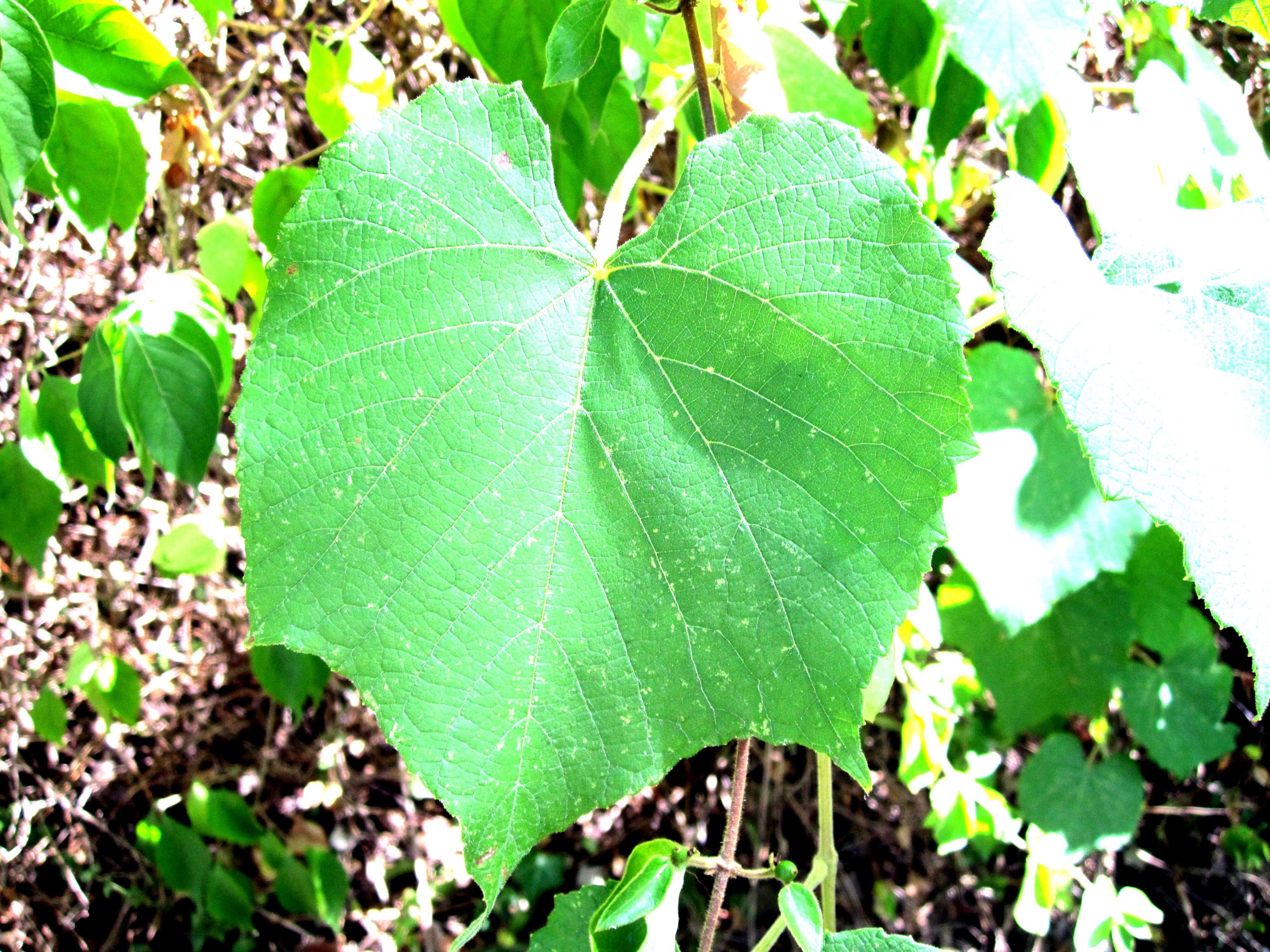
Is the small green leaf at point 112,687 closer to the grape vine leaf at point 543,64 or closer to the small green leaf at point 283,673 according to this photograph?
the small green leaf at point 283,673

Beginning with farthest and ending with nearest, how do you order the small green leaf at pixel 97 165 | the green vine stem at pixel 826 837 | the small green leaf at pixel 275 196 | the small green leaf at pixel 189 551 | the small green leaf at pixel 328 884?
the small green leaf at pixel 328 884, the small green leaf at pixel 189 551, the small green leaf at pixel 275 196, the small green leaf at pixel 97 165, the green vine stem at pixel 826 837

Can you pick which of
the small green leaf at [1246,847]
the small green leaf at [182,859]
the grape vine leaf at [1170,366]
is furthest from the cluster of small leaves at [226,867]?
the small green leaf at [1246,847]

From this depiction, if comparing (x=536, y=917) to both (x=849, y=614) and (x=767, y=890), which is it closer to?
(x=767, y=890)

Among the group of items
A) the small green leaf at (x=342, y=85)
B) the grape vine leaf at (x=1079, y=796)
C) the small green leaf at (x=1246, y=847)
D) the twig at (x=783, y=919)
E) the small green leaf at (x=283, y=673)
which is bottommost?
the small green leaf at (x=1246, y=847)

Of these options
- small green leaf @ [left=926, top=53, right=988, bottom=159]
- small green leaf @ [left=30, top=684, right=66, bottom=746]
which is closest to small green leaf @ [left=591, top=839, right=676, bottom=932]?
small green leaf @ [left=926, top=53, right=988, bottom=159]

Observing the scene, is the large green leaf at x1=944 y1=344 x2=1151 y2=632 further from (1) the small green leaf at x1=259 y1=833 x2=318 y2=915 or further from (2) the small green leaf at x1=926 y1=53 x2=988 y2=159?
(1) the small green leaf at x1=259 y1=833 x2=318 y2=915

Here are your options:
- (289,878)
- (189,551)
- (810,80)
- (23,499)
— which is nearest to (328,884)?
(289,878)

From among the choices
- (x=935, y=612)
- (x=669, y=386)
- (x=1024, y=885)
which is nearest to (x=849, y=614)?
(x=669, y=386)
